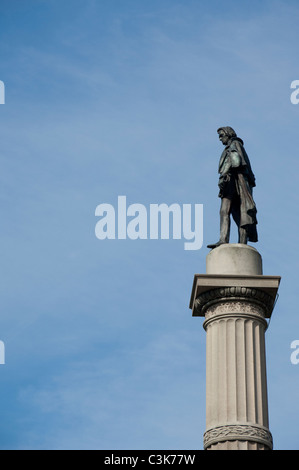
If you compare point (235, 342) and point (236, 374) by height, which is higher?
point (235, 342)

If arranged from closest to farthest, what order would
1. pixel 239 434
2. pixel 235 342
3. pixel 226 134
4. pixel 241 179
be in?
pixel 239 434, pixel 235 342, pixel 241 179, pixel 226 134

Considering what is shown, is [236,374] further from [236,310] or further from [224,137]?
[224,137]

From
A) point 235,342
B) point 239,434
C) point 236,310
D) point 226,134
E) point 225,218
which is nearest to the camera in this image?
point 239,434

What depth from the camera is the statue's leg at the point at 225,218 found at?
2950cm

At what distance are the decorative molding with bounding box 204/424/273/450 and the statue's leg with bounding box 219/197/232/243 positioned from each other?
5055 mm

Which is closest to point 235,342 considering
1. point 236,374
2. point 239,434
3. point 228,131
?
point 236,374

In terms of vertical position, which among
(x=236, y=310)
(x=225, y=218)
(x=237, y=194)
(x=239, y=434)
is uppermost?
(x=237, y=194)

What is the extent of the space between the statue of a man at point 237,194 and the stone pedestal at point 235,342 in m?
0.84

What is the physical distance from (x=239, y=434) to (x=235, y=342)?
7.38 feet

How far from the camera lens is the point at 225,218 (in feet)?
97.7

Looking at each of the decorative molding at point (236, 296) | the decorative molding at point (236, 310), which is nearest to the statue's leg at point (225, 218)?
the decorative molding at point (236, 296)

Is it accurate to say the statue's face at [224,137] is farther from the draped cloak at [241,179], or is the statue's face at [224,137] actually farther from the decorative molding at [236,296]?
the decorative molding at [236,296]
